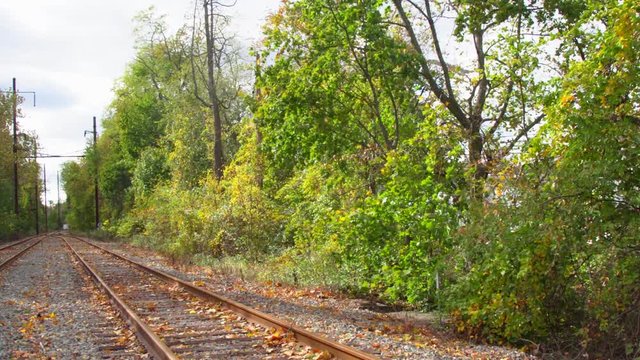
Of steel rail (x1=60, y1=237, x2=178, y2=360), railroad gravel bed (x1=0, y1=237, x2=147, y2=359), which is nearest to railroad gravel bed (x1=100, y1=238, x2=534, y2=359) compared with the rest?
steel rail (x1=60, y1=237, x2=178, y2=360)

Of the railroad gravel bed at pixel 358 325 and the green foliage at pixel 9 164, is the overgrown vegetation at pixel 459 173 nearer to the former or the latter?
the railroad gravel bed at pixel 358 325

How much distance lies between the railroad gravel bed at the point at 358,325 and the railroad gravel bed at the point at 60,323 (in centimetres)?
256

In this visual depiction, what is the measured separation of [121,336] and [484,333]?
547 cm

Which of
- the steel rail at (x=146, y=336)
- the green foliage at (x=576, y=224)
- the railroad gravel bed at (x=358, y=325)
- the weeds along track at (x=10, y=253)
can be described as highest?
the green foliage at (x=576, y=224)

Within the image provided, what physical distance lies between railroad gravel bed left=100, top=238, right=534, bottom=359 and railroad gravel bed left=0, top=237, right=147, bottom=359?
2561 millimetres

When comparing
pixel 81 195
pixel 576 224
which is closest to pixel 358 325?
pixel 576 224

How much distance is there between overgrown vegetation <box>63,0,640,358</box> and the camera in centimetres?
867

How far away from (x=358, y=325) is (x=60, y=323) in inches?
195

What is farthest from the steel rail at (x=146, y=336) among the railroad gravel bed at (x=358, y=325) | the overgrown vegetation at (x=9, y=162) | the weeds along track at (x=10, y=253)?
the overgrown vegetation at (x=9, y=162)

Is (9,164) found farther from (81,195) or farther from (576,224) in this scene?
(576,224)

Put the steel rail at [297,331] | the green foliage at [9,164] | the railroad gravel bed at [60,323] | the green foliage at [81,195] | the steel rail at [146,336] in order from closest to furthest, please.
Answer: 1. the steel rail at [297,331]
2. the steel rail at [146,336]
3. the railroad gravel bed at [60,323]
4. the green foliage at [9,164]
5. the green foliage at [81,195]

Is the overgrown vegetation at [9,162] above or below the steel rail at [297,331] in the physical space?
above

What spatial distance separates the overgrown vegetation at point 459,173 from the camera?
867cm

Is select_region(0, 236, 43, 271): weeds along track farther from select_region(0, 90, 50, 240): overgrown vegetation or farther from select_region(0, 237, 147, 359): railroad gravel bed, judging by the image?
select_region(0, 90, 50, 240): overgrown vegetation
